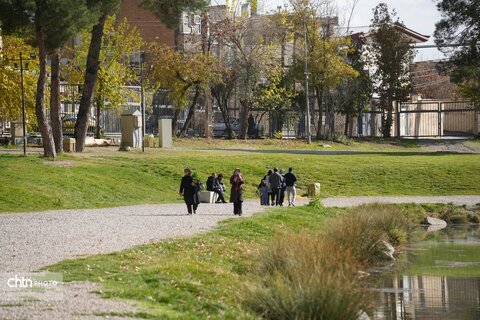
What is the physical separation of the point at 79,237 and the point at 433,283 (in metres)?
9.05

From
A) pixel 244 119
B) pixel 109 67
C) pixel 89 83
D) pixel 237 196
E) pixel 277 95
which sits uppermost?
pixel 109 67

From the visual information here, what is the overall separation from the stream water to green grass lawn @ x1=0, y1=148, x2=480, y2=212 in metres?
13.3

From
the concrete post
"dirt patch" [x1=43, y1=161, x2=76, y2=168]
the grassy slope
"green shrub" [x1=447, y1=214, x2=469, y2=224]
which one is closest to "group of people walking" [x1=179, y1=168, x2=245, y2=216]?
the grassy slope

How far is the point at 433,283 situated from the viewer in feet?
90.3

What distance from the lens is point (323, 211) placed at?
40.4m

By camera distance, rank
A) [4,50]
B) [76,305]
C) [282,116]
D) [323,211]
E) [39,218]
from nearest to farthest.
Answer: [76,305] < [39,218] < [323,211] < [4,50] < [282,116]

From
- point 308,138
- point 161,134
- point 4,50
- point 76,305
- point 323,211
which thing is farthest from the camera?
point 308,138

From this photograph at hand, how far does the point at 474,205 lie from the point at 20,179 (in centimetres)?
1997

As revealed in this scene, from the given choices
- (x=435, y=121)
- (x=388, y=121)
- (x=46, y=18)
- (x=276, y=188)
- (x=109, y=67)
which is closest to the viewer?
(x=46, y=18)

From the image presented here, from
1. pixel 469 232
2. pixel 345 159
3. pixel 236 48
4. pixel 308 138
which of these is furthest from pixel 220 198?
pixel 236 48

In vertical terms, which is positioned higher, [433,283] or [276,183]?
[276,183]

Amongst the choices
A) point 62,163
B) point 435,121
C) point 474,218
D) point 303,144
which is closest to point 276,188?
point 474,218

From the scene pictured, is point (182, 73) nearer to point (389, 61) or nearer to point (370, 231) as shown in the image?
point (389, 61)

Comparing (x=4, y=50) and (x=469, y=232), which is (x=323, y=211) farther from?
(x=4, y=50)
